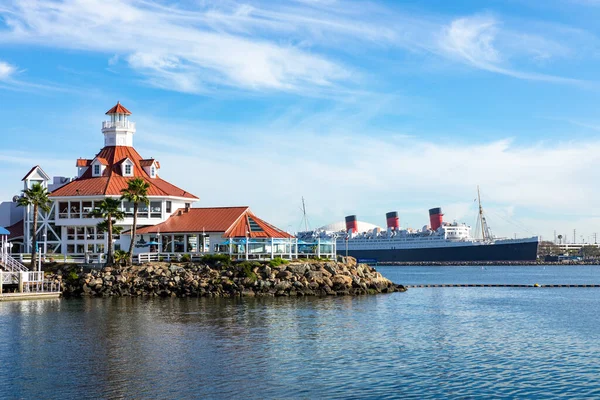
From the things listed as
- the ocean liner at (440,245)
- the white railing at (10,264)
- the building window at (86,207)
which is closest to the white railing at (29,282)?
the white railing at (10,264)

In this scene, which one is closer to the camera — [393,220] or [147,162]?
[147,162]

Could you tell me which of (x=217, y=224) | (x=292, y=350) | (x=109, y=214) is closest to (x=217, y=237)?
(x=217, y=224)

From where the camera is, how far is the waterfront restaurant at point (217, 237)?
58250mm

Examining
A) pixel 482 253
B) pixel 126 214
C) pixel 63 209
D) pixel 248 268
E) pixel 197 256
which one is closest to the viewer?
pixel 248 268

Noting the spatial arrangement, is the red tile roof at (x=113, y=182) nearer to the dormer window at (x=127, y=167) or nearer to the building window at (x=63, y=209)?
the dormer window at (x=127, y=167)

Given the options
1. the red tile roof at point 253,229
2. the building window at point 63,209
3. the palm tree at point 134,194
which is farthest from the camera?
the building window at point 63,209

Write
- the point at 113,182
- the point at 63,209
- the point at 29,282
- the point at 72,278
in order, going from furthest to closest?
the point at 63,209
the point at 113,182
the point at 72,278
the point at 29,282

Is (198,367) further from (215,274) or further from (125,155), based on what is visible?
(125,155)

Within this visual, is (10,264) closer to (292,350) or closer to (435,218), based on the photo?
(292,350)

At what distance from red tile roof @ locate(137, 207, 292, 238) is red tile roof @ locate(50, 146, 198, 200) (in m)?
3.24

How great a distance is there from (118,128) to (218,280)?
24730 millimetres

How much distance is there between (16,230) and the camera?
232 feet

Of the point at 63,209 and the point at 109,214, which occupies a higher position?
the point at 63,209

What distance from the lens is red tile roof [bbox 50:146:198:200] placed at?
65.6m
